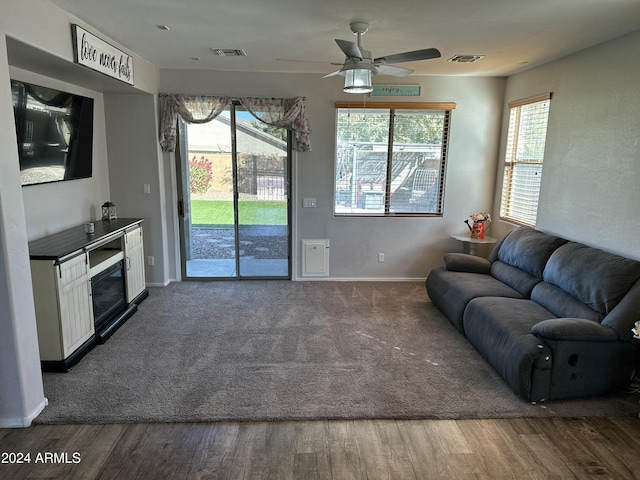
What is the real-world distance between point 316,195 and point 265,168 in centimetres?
76

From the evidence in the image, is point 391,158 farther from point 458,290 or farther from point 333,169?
point 458,290

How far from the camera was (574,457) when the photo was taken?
8.01 ft

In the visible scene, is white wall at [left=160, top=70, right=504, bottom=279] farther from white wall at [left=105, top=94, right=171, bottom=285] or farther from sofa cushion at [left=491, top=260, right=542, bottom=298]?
sofa cushion at [left=491, top=260, right=542, bottom=298]

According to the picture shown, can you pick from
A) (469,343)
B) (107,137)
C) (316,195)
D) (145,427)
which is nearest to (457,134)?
(316,195)

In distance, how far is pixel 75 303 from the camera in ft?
11.2

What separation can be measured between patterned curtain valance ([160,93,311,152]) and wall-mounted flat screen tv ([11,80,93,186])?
880 millimetres

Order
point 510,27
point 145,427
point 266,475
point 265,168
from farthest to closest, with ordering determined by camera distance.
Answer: point 265,168 < point 510,27 < point 145,427 < point 266,475

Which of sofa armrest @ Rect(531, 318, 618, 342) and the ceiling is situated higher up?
the ceiling

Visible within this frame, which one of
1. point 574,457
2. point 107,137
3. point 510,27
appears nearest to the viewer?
point 574,457

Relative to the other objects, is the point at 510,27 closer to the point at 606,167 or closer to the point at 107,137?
the point at 606,167

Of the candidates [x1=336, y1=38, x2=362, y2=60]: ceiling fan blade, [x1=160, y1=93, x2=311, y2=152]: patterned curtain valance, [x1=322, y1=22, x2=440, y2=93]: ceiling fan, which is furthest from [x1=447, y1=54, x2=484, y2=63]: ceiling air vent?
[x1=160, y1=93, x2=311, y2=152]: patterned curtain valance

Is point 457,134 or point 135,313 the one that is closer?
point 135,313

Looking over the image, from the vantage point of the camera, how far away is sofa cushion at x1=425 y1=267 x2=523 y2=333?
4004mm

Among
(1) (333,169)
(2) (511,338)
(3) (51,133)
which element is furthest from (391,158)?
(3) (51,133)
